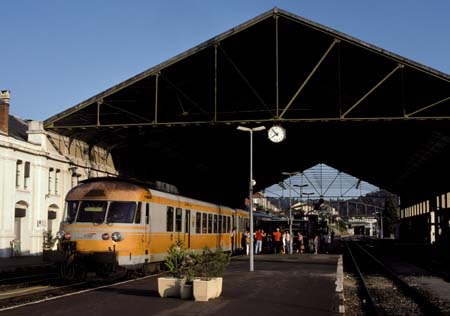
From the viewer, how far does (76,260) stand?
17.9 m

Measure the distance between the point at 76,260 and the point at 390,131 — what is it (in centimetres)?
2738

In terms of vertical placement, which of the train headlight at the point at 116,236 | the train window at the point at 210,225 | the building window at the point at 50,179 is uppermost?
the building window at the point at 50,179

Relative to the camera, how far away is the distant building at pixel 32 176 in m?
31.1

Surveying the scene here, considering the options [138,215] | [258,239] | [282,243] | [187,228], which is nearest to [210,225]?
[187,228]

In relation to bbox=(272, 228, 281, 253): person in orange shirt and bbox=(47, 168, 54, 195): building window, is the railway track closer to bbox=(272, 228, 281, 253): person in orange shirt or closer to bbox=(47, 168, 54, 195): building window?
bbox=(272, 228, 281, 253): person in orange shirt

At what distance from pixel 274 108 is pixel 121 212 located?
2333 centimetres

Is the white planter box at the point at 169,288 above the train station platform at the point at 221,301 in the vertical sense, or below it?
above

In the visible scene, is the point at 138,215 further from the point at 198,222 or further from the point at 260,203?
the point at 260,203

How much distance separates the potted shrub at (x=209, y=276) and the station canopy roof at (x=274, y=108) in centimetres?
1539

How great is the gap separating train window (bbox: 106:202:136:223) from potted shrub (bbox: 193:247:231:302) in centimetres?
479

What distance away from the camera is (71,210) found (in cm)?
1877

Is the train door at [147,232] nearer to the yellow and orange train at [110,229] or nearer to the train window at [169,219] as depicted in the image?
the yellow and orange train at [110,229]

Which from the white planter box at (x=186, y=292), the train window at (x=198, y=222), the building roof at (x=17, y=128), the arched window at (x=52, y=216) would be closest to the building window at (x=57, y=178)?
the arched window at (x=52, y=216)

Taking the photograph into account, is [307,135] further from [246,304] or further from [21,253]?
[246,304]
